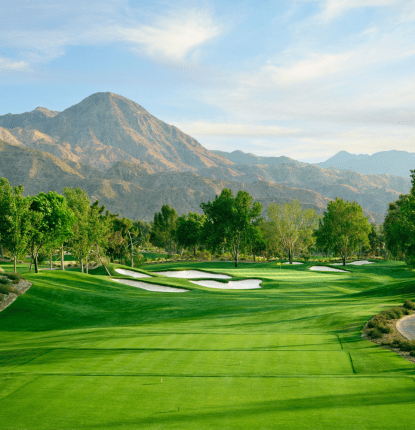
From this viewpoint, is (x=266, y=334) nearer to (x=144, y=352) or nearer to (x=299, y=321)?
(x=299, y=321)

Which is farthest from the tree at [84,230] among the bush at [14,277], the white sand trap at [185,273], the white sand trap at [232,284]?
the bush at [14,277]

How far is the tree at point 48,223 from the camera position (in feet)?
101

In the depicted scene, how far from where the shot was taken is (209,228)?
68.2 m

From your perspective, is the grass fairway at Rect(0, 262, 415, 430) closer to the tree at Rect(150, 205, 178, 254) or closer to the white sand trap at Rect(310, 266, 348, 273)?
the white sand trap at Rect(310, 266, 348, 273)

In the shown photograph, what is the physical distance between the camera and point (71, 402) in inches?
269

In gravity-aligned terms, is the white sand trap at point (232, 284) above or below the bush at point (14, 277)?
below

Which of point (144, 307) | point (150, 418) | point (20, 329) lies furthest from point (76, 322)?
point (150, 418)

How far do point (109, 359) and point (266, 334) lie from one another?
6410 millimetres

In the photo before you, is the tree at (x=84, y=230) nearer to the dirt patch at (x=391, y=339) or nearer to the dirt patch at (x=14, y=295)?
the dirt patch at (x=14, y=295)

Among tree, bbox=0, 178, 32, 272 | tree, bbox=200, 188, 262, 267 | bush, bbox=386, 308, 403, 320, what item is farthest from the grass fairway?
tree, bbox=200, 188, 262, 267

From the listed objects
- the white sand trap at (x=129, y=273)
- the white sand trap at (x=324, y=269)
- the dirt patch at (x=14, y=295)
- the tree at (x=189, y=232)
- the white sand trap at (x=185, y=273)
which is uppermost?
the tree at (x=189, y=232)

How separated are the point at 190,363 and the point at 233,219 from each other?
5423 centimetres

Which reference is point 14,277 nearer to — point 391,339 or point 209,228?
point 391,339

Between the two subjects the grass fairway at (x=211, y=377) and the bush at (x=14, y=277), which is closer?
the grass fairway at (x=211, y=377)
